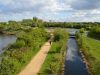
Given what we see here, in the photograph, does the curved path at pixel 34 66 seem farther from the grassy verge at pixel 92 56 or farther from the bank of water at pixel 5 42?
the bank of water at pixel 5 42

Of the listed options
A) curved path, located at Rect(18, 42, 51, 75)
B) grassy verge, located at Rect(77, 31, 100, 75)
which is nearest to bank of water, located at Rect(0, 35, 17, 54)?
curved path, located at Rect(18, 42, 51, 75)

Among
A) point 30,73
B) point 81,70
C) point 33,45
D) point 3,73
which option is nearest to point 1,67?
point 3,73

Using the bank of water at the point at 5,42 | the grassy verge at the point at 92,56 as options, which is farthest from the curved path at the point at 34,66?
the bank of water at the point at 5,42

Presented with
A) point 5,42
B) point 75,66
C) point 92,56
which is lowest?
point 5,42

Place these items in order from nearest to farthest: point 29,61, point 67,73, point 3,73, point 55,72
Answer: point 3,73 → point 55,72 → point 67,73 → point 29,61

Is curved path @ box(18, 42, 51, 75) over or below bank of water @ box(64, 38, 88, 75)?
over

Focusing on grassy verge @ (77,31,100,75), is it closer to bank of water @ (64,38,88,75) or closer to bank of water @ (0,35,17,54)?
bank of water @ (64,38,88,75)

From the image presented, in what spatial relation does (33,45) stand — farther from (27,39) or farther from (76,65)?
(76,65)

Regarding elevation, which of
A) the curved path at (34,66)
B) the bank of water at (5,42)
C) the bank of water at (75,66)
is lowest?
the bank of water at (5,42)

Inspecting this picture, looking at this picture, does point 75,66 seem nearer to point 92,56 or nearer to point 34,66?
point 92,56

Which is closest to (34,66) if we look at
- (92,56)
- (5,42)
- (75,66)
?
(75,66)

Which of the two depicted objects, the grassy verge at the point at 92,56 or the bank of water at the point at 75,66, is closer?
the grassy verge at the point at 92,56
